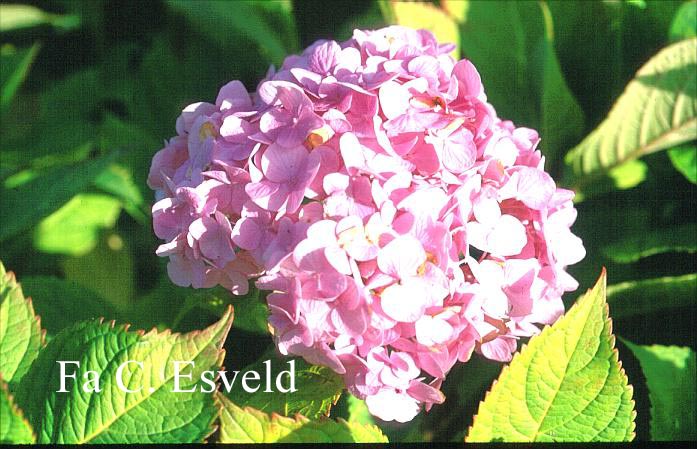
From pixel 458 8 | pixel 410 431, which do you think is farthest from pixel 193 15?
pixel 410 431

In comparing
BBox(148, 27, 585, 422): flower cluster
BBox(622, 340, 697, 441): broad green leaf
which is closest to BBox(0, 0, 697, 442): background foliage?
BBox(622, 340, 697, 441): broad green leaf

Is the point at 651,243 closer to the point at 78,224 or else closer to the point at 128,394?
the point at 128,394

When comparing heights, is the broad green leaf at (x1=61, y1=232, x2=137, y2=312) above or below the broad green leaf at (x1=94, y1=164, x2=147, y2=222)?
below

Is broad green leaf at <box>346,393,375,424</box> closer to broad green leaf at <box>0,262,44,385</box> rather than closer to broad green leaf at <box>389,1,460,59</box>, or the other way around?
broad green leaf at <box>0,262,44,385</box>

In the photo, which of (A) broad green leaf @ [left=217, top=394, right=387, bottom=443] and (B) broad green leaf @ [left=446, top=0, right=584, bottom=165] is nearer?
(A) broad green leaf @ [left=217, top=394, right=387, bottom=443]

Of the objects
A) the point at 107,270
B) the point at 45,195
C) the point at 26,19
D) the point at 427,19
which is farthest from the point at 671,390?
the point at 26,19

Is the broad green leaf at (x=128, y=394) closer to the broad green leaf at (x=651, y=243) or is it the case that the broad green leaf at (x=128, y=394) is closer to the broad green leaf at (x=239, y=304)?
the broad green leaf at (x=239, y=304)

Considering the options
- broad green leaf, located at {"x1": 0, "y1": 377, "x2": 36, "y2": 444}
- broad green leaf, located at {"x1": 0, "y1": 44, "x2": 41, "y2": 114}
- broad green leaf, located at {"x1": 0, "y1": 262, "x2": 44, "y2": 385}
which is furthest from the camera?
broad green leaf, located at {"x1": 0, "y1": 44, "x2": 41, "y2": 114}
